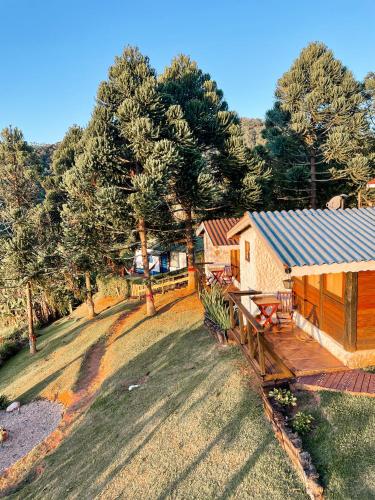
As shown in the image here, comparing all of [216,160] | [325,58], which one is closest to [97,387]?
[216,160]

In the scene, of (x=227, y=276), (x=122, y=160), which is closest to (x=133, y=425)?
(x=227, y=276)

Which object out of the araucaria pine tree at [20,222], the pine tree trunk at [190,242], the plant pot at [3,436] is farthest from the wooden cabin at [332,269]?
the araucaria pine tree at [20,222]

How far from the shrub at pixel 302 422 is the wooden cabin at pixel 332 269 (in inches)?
77.9

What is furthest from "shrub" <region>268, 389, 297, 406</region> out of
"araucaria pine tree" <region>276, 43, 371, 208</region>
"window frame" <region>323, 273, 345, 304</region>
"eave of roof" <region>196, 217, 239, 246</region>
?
"araucaria pine tree" <region>276, 43, 371, 208</region>

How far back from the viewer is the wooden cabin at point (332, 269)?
6.89 metres

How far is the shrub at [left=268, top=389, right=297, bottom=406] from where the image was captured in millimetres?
6637

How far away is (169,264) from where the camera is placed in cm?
3478

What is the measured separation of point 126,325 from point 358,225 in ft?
44.7

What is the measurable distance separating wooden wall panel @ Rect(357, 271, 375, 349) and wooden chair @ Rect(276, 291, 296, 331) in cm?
333

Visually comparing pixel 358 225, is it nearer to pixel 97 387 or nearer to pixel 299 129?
pixel 97 387

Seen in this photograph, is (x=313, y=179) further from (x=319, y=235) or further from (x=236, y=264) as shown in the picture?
(x=319, y=235)

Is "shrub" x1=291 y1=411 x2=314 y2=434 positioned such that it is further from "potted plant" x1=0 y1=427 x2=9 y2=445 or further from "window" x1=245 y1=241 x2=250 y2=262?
"potted plant" x1=0 y1=427 x2=9 y2=445

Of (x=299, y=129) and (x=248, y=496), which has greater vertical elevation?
(x=299, y=129)

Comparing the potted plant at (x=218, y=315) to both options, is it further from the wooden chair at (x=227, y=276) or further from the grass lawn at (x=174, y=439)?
the wooden chair at (x=227, y=276)
